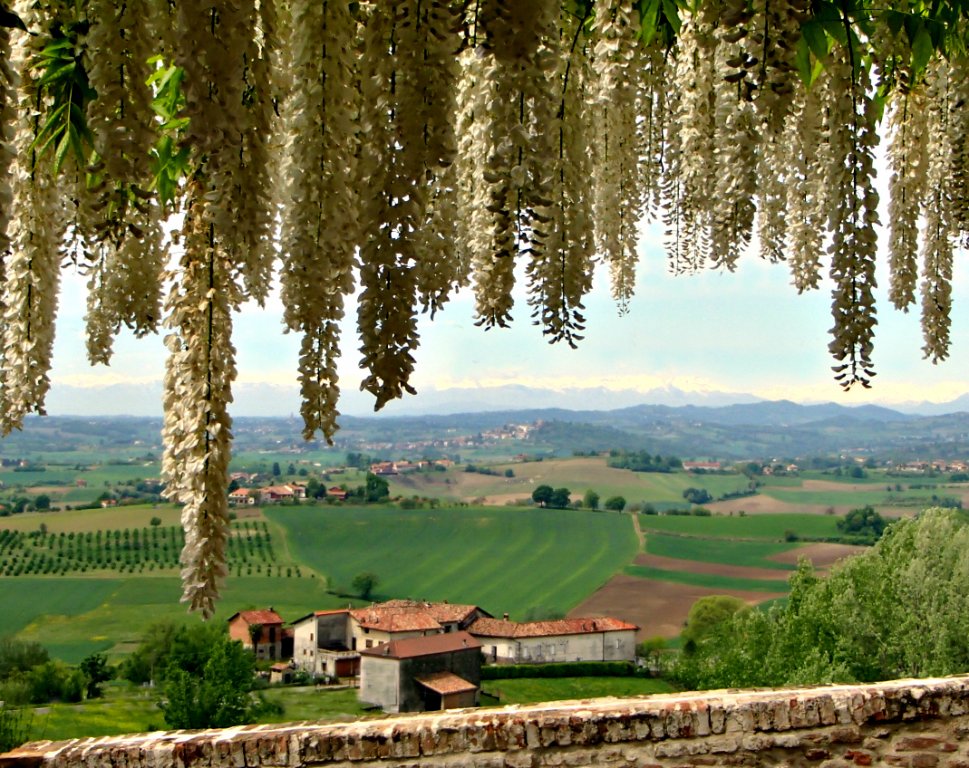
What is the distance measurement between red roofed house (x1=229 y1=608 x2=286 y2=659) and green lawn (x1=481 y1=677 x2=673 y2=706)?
7542mm

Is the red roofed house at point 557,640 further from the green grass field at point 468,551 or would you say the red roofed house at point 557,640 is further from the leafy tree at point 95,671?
the leafy tree at point 95,671

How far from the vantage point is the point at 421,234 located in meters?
1.02

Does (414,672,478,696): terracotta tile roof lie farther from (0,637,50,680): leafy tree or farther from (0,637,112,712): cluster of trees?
(0,637,50,680): leafy tree

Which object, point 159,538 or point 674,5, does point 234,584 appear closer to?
point 159,538

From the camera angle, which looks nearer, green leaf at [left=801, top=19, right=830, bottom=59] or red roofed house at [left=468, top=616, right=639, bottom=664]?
green leaf at [left=801, top=19, right=830, bottom=59]

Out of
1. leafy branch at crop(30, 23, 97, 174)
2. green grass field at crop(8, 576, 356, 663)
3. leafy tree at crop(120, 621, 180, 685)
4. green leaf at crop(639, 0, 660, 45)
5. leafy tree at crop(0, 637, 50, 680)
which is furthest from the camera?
green grass field at crop(8, 576, 356, 663)

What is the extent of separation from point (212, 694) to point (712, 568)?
19797 mm

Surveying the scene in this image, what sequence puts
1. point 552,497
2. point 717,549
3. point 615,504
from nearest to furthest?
point 717,549
point 552,497
point 615,504

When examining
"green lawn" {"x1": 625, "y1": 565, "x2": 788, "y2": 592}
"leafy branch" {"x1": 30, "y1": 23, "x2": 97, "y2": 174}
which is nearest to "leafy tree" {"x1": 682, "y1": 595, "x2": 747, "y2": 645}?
"green lawn" {"x1": 625, "y1": 565, "x2": 788, "y2": 592}

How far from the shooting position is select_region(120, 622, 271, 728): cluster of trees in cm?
2991

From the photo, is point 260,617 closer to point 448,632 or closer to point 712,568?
point 448,632

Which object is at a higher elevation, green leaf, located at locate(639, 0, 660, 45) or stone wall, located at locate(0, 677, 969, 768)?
green leaf, located at locate(639, 0, 660, 45)

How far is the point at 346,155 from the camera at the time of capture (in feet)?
3.48

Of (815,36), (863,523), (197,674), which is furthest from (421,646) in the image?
(815,36)
